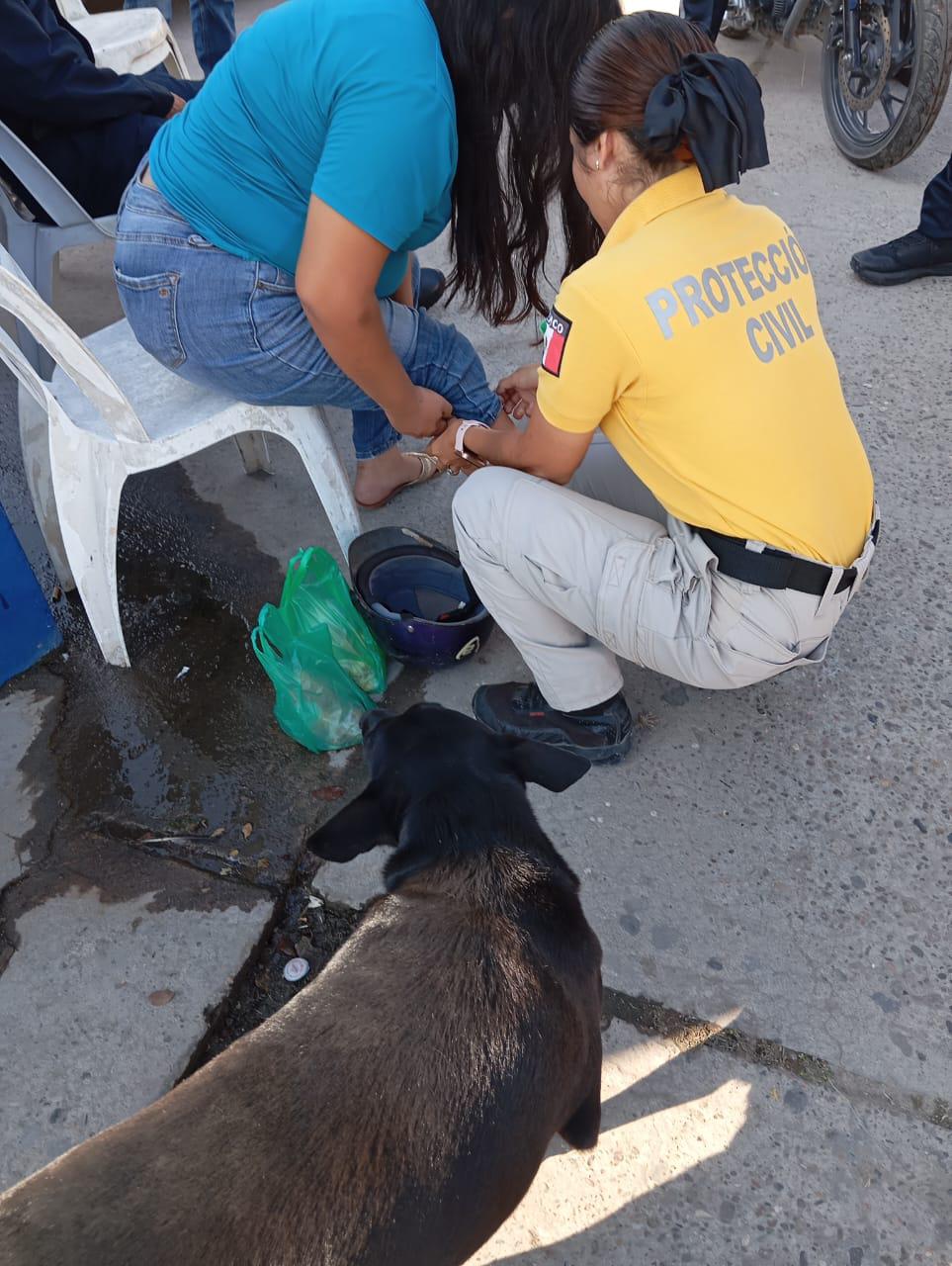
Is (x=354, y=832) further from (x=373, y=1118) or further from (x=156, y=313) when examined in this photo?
(x=156, y=313)

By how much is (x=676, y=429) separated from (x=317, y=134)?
0.96 m

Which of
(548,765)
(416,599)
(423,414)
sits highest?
(423,414)

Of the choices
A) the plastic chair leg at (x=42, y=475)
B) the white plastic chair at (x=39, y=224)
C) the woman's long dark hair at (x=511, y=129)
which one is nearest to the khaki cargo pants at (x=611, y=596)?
the woman's long dark hair at (x=511, y=129)

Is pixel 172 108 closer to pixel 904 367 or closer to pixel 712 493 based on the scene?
pixel 712 493

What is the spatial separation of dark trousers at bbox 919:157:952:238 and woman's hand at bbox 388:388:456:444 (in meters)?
2.54

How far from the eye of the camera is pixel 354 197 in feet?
5.72

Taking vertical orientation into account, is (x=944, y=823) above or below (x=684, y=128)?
below

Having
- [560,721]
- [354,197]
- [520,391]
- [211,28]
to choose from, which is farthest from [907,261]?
[211,28]

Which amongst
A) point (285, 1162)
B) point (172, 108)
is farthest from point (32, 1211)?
point (172, 108)

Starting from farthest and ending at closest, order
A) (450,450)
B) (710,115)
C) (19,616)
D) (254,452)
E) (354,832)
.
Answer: (254,452) < (19,616) < (450,450) < (354,832) < (710,115)

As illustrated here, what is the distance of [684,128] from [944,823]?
1555 mm

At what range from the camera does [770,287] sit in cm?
176

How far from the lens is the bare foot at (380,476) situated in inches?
116

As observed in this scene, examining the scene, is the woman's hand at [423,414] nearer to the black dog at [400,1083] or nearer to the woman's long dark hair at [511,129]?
the woman's long dark hair at [511,129]
